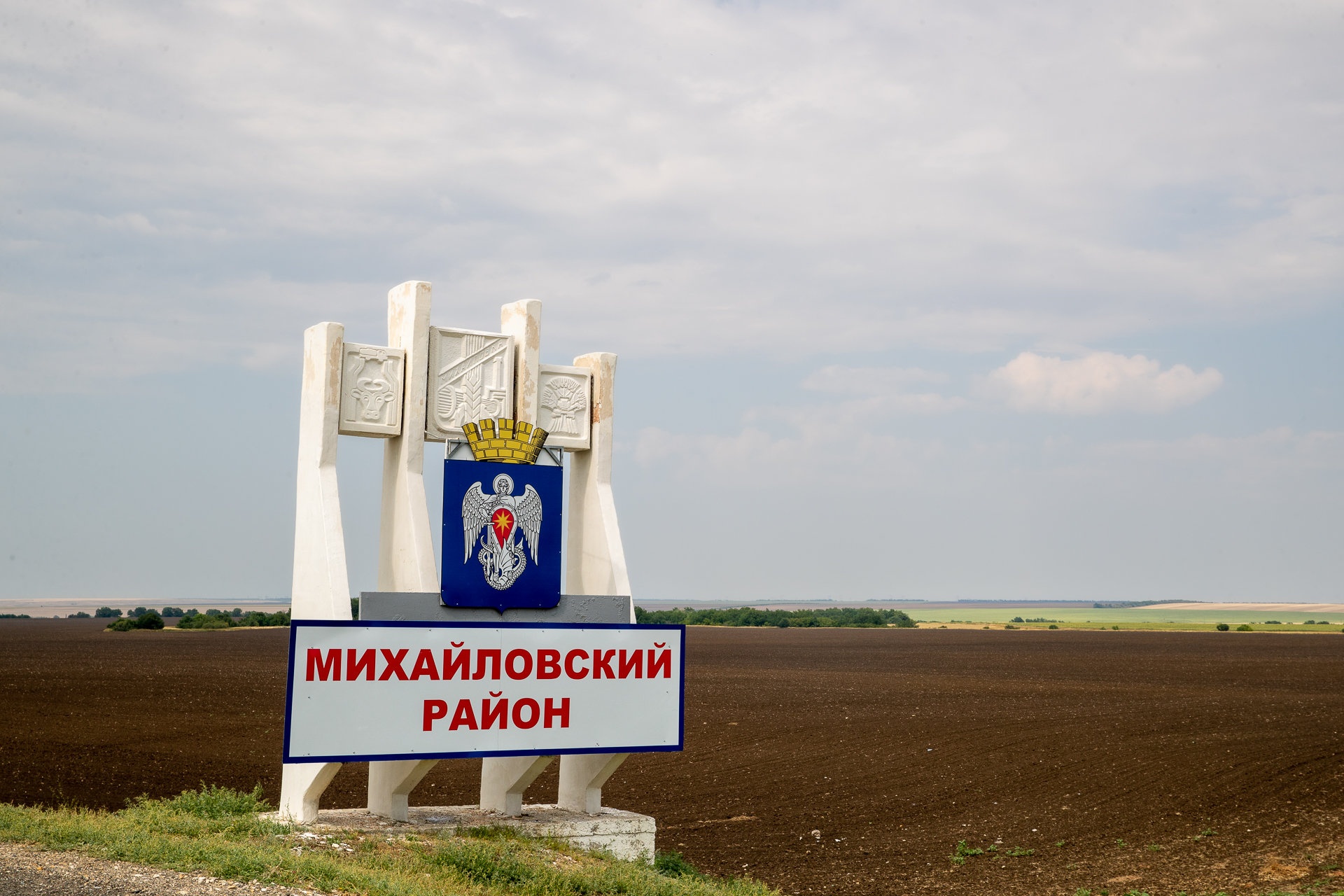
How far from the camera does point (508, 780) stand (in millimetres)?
12883

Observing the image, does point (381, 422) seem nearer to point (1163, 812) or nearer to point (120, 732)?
point (1163, 812)

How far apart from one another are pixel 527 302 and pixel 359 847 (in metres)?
6.22

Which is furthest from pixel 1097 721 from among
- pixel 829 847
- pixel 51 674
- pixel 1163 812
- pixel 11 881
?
pixel 51 674

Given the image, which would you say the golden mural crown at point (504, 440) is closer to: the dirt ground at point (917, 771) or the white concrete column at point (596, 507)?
the white concrete column at point (596, 507)

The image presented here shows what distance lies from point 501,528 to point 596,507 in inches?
61.1

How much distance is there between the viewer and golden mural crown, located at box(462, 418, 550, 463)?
12656mm

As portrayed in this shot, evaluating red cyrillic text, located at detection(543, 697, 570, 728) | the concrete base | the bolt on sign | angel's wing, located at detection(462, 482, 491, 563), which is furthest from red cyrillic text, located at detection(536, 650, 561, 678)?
the concrete base

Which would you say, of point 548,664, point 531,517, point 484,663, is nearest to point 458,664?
point 484,663

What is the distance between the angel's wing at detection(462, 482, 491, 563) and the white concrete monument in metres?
0.42

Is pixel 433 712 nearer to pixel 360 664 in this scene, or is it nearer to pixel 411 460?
pixel 360 664

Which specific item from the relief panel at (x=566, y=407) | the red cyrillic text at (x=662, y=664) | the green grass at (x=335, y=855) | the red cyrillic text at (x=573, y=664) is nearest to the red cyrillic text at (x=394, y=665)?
the green grass at (x=335, y=855)

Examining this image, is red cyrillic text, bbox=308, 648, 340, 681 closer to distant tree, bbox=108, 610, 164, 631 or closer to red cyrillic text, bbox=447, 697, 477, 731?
red cyrillic text, bbox=447, 697, 477, 731

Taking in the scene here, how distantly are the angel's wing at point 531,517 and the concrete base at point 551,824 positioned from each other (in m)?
2.88

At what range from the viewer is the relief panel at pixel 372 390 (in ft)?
40.5
